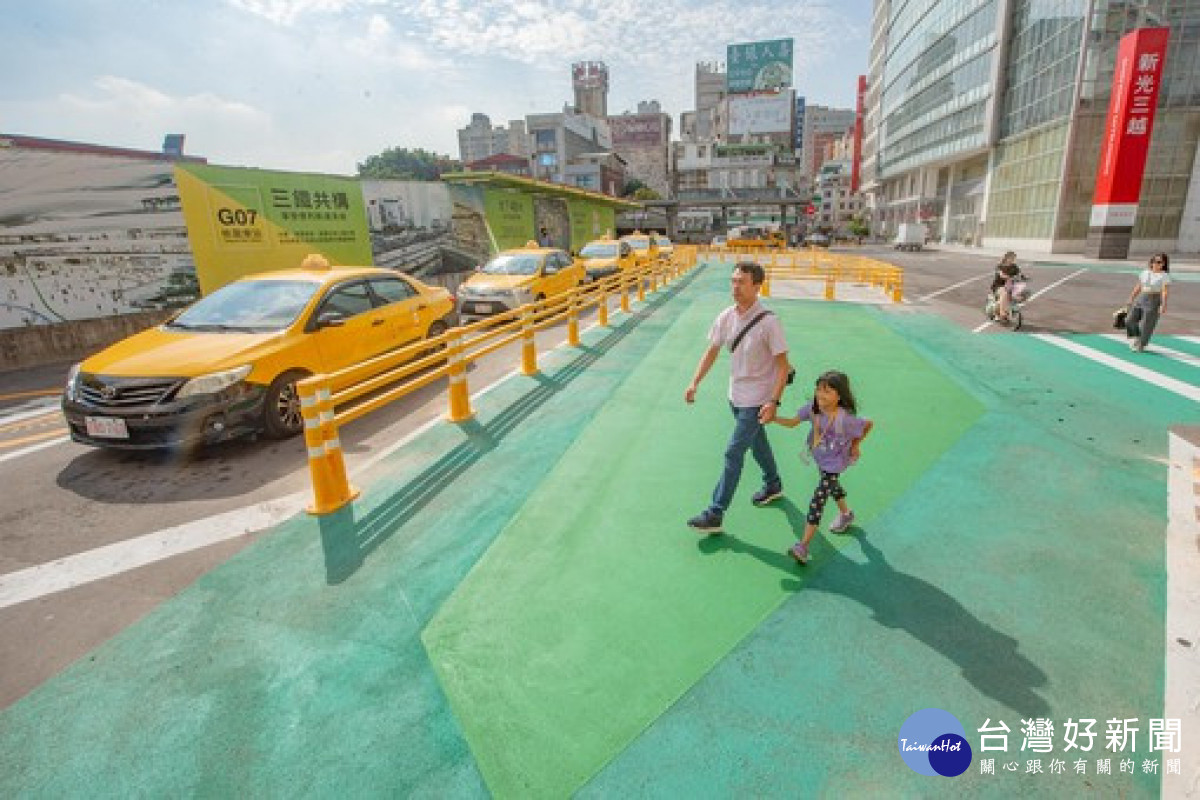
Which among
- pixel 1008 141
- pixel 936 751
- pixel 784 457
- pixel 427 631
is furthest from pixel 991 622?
pixel 1008 141

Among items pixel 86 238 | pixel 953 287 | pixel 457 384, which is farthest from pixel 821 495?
pixel 953 287

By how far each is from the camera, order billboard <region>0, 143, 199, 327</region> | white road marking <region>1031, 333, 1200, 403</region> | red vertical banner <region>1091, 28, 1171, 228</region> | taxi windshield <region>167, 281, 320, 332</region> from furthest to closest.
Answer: red vertical banner <region>1091, 28, 1171, 228</region>
billboard <region>0, 143, 199, 327</region>
white road marking <region>1031, 333, 1200, 403</region>
taxi windshield <region>167, 281, 320, 332</region>

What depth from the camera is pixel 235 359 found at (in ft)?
18.3

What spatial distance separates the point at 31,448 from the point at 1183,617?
988cm

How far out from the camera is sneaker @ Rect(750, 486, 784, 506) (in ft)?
15.2

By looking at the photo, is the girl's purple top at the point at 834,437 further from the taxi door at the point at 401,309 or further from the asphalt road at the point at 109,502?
the taxi door at the point at 401,309

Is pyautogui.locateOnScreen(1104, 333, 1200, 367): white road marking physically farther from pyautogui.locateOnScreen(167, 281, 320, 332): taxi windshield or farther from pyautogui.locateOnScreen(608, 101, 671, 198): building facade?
pyautogui.locateOnScreen(608, 101, 671, 198): building facade

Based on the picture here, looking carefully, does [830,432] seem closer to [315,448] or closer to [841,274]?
[315,448]

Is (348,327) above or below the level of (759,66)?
below

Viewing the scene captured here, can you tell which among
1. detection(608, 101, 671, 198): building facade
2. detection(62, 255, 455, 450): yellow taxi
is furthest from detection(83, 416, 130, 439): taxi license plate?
detection(608, 101, 671, 198): building facade

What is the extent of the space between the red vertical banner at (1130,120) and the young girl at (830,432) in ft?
130

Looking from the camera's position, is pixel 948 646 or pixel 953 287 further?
pixel 953 287

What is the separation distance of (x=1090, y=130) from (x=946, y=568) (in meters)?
46.5

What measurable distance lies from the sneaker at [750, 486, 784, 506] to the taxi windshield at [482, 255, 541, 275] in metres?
9.53
